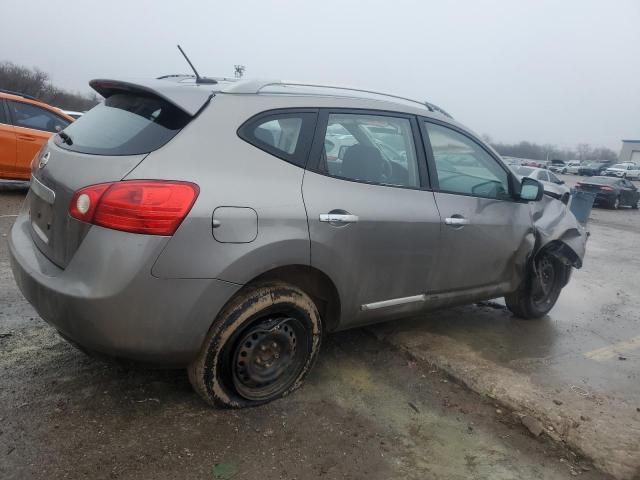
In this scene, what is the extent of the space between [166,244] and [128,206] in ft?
0.77

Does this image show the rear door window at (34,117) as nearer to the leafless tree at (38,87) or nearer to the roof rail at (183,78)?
the roof rail at (183,78)

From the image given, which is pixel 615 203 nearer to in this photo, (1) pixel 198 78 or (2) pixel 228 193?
(1) pixel 198 78

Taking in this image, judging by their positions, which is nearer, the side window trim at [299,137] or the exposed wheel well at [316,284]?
the side window trim at [299,137]

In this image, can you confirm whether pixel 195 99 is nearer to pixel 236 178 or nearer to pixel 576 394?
pixel 236 178

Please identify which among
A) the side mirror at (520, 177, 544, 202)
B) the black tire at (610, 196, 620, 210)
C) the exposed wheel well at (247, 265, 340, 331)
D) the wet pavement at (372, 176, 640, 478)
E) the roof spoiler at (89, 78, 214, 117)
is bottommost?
the black tire at (610, 196, 620, 210)

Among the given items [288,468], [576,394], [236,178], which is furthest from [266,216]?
[576,394]

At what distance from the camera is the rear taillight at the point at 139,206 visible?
2307 millimetres

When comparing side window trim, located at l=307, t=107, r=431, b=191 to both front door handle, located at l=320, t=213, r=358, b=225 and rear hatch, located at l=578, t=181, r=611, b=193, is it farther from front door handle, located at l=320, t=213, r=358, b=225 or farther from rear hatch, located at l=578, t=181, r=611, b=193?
rear hatch, located at l=578, t=181, r=611, b=193

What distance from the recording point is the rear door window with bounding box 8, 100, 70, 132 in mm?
8594

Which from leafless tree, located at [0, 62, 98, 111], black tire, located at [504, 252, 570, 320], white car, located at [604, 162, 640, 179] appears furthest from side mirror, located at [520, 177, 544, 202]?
white car, located at [604, 162, 640, 179]

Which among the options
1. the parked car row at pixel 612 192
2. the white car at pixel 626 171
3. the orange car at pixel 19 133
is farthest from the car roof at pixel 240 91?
the white car at pixel 626 171

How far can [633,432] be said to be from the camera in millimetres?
3025

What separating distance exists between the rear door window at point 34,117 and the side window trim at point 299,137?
7503mm

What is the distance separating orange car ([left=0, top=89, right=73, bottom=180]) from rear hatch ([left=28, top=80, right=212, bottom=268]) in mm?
6469
